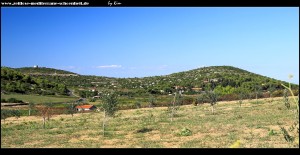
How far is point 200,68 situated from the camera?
141 meters

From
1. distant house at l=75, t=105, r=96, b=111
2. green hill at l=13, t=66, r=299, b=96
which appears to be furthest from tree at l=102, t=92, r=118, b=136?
green hill at l=13, t=66, r=299, b=96
